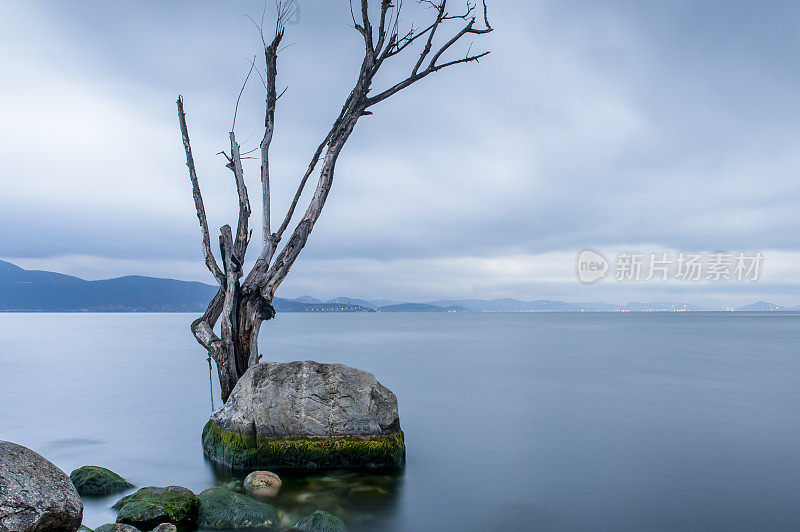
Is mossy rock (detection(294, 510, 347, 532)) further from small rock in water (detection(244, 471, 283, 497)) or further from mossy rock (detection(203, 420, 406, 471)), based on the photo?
mossy rock (detection(203, 420, 406, 471))

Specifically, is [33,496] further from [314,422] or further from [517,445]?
[517,445]

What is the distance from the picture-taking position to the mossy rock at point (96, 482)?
20.1 ft

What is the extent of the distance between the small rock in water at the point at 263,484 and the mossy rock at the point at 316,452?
45 centimetres

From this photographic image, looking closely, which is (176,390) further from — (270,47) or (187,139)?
(270,47)

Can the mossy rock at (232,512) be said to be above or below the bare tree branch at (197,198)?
below

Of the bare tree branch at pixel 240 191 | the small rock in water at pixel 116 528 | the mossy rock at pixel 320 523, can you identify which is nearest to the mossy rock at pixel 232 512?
the mossy rock at pixel 320 523

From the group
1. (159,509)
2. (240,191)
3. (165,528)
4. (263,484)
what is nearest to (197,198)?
(240,191)

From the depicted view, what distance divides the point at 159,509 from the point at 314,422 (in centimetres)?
205

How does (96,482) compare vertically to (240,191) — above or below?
below

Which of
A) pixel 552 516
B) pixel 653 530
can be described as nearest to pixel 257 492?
pixel 552 516

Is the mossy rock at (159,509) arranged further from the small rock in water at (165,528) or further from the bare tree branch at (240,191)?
the bare tree branch at (240,191)

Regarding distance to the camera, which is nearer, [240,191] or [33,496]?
[33,496]

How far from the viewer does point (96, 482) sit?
621 cm

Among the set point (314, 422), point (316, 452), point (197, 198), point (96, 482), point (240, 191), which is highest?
point (240, 191)
